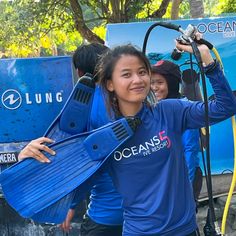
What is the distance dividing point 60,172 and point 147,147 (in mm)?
383

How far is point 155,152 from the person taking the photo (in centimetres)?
186

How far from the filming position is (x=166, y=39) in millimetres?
4762

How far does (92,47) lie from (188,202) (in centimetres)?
117

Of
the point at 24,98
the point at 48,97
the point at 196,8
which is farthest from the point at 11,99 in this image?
the point at 196,8

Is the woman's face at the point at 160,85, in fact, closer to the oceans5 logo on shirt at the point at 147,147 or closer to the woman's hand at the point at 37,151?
the oceans5 logo on shirt at the point at 147,147

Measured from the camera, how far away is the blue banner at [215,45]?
4684mm

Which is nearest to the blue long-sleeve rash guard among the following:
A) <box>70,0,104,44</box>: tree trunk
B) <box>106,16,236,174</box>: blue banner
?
<box>106,16,236,174</box>: blue banner

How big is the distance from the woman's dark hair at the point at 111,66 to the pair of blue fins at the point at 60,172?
8.1 inches

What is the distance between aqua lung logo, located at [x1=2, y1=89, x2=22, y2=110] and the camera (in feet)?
12.2

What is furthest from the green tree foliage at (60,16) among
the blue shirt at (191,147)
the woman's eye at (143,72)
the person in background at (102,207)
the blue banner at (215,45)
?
the woman's eye at (143,72)

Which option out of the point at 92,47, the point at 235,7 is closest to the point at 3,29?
the point at 235,7

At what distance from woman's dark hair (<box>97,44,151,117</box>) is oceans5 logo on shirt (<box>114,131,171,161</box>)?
0.73ft

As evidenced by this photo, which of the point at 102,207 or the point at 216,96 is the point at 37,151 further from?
the point at 216,96

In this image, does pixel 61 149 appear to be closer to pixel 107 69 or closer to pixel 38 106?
pixel 107 69
